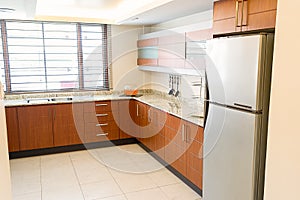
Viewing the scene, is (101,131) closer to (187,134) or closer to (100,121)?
(100,121)

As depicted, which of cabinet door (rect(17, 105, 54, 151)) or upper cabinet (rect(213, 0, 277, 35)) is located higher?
upper cabinet (rect(213, 0, 277, 35))

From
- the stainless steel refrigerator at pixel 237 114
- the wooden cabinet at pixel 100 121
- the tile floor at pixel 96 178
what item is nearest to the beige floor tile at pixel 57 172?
the tile floor at pixel 96 178

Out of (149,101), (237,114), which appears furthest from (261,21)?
(149,101)

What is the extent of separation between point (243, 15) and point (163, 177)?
2.25m

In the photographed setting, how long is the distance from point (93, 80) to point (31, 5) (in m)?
2.09

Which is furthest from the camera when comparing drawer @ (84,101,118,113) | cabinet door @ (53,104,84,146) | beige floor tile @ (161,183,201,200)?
drawer @ (84,101,118,113)

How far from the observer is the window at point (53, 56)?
436cm

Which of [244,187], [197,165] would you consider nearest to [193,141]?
[197,165]

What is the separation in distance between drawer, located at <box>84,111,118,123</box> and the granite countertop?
0.84 feet

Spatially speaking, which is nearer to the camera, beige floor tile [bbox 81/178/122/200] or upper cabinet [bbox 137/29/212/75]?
beige floor tile [bbox 81/178/122/200]

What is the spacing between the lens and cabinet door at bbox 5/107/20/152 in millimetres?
3960

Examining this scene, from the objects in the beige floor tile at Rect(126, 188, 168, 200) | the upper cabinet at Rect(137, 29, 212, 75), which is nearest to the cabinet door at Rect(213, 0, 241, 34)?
the upper cabinet at Rect(137, 29, 212, 75)

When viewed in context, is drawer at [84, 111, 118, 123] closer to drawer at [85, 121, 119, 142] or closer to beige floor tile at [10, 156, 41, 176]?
drawer at [85, 121, 119, 142]

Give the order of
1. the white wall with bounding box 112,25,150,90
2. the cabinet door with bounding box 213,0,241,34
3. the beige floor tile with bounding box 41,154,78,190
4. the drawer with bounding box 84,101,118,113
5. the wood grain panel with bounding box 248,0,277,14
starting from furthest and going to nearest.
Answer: the white wall with bounding box 112,25,150,90
the drawer with bounding box 84,101,118,113
the beige floor tile with bounding box 41,154,78,190
the cabinet door with bounding box 213,0,241,34
the wood grain panel with bounding box 248,0,277,14
